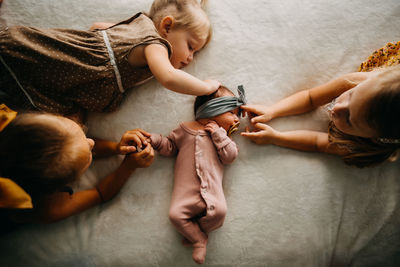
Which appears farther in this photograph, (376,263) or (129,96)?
(129,96)

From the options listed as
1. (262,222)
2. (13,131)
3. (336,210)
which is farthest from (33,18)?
(336,210)

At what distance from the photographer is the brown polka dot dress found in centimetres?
79

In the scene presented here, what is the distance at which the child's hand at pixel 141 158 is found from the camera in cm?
84

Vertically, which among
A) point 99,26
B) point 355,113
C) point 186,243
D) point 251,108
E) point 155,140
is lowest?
point 186,243

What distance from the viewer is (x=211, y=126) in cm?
86

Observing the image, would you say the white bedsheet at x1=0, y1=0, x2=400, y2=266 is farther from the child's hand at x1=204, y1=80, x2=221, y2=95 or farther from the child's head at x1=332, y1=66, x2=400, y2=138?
the child's head at x1=332, y1=66, x2=400, y2=138

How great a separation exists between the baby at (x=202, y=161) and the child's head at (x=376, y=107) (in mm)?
348

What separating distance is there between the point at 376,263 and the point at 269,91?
720 millimetres

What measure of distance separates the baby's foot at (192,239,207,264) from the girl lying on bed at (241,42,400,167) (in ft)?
1.31

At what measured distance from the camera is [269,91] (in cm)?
98

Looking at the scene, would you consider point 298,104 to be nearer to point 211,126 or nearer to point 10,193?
point 211,126

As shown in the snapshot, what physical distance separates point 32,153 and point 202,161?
480 mm

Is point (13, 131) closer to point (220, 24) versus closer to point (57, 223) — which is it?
point (57, 223)

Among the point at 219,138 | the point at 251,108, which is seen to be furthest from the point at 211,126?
the point at 251,108
